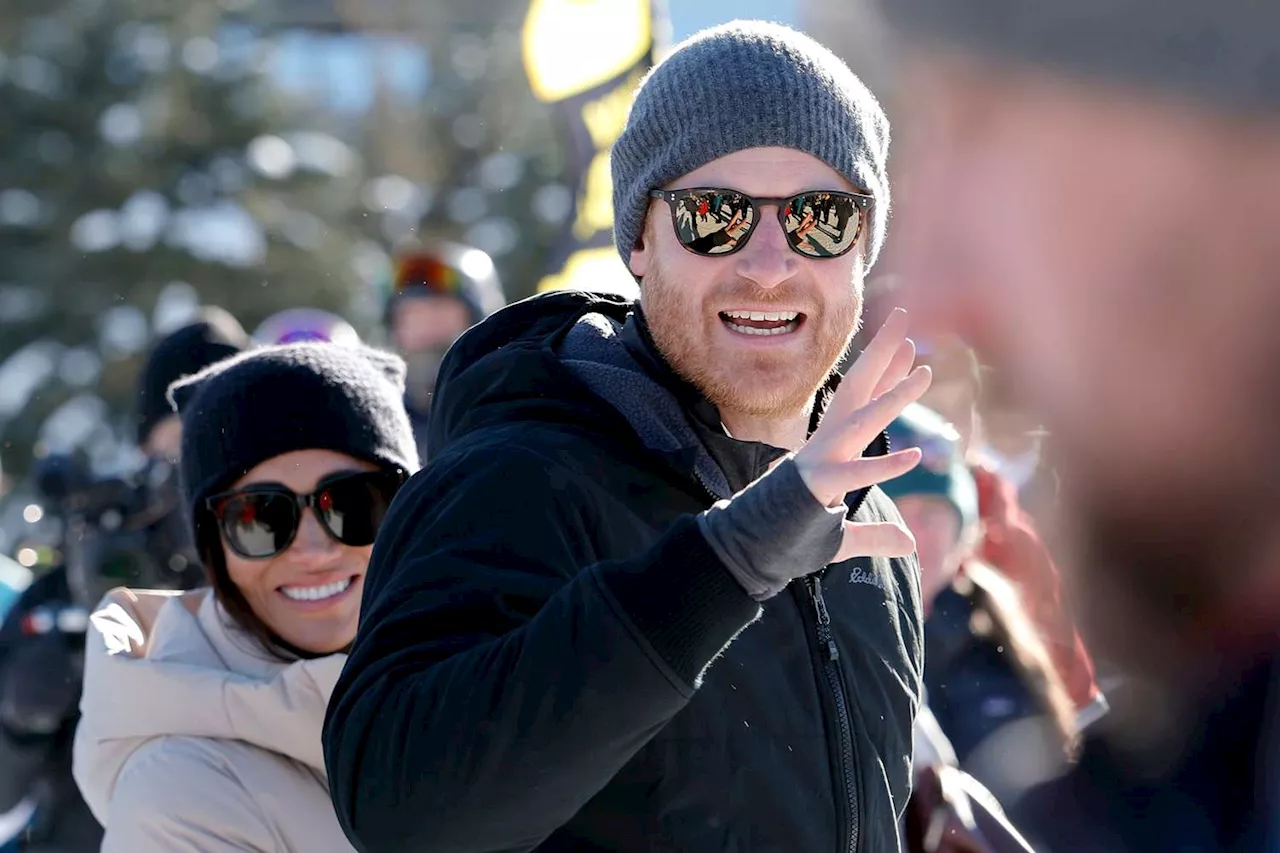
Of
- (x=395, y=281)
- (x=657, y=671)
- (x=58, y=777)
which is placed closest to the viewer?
(x=657, y=671)

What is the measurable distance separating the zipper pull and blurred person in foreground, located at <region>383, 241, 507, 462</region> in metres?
3.20

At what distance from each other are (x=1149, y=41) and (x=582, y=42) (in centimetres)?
796

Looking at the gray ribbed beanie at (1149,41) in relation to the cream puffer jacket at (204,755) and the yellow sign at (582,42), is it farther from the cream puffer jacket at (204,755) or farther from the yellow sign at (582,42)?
the yellow sign at (582,42)

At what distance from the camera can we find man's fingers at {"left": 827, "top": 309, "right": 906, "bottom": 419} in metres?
1.57

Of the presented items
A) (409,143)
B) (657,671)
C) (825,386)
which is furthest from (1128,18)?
(409,143)

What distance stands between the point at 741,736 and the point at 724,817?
10 centimetres

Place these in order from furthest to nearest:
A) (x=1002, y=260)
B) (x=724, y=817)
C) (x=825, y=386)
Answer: (x=825, y=386) < (x=724, y=817) < (x=1002, y=260)

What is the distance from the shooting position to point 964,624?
371cm

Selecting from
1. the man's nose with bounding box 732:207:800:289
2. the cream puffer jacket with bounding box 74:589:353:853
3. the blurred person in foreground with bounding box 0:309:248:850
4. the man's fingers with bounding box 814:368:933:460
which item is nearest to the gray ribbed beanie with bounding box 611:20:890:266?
the man's nose with bounding box 732:207:800:289

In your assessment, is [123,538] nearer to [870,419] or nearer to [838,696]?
[838,696]

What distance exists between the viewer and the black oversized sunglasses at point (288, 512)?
296 cm

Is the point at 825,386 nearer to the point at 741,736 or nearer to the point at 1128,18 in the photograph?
the point at 741,736

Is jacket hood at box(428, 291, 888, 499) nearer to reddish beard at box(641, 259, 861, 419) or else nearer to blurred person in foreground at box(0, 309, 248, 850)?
reddish beard at box(641, 259, 861, 419)

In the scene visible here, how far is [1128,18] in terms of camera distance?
70cm
